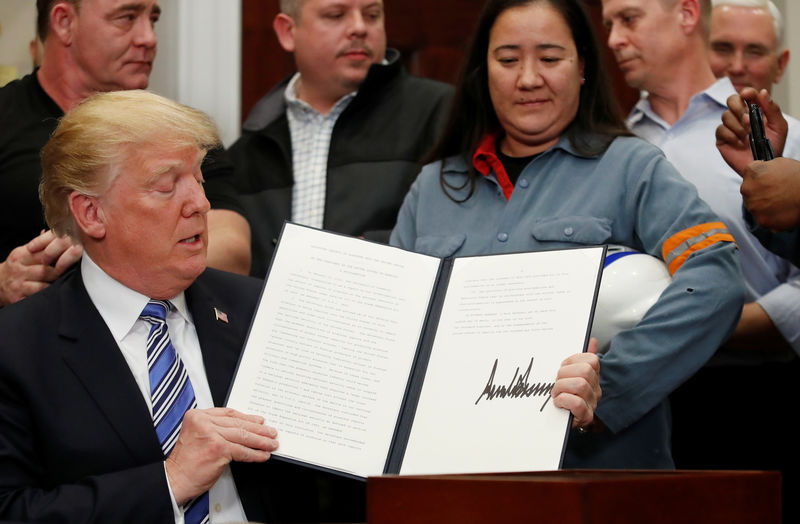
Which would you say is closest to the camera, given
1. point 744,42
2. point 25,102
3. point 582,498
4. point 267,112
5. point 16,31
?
point 582,498

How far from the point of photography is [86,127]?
6.07ft

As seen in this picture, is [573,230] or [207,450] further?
[573,230]

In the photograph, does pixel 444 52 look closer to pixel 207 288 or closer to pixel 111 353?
pixel 207 288

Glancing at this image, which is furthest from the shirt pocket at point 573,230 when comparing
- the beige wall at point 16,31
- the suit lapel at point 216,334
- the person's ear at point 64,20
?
the beige wall at point 16,31

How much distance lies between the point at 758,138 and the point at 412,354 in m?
0.89

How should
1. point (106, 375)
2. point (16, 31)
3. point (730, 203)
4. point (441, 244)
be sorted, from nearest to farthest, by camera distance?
point (106, 375) < point (441, 244) < point (730, 203) < point (16, 31)

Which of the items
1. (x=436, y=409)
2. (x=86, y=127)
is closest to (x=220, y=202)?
(x=86, y=127)

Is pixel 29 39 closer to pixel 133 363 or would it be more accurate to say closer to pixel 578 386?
pixel 133 363

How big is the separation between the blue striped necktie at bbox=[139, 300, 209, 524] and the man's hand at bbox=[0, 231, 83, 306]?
358 millimetres

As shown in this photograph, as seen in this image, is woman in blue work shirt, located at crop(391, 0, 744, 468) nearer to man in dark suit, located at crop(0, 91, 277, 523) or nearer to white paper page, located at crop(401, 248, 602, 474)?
white paper page, located at crop(401, 248, 602, 474)

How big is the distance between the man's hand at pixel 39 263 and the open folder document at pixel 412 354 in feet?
1.70

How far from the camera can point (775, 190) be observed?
2061 mm

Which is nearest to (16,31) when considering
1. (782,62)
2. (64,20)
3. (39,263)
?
(64,20)

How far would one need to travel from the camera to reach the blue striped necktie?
5.87 ft
